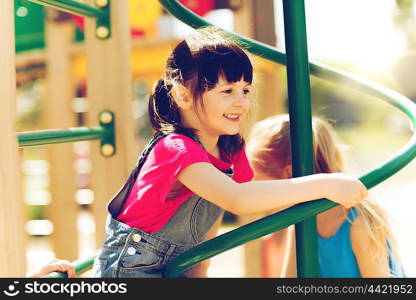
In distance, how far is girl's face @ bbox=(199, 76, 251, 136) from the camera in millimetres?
1247

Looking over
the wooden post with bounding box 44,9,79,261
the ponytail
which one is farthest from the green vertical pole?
the wooden post with bounding box 44,9,79,261

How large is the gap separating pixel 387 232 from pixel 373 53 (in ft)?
20.1

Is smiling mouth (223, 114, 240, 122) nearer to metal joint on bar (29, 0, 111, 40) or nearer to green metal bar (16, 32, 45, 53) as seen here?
metal joint on bar (29, 0, 111, 40)

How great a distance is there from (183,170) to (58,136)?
1.21ft

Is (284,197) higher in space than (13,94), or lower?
lower

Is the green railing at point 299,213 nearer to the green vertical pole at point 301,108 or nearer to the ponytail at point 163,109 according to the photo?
the green vertical pole at point 301,108

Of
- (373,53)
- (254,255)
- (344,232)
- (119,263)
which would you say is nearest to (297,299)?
Result: (119,263)

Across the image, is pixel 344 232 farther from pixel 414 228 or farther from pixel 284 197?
pixel 414 228

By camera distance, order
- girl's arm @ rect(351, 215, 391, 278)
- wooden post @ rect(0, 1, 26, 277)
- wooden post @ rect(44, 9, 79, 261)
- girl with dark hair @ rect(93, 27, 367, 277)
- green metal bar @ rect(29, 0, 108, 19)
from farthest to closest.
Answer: wooden post @ rect(44, 9, 79, 261) < girl's arm @ rect(351, 215, 391, 278) < green metal bar @ rect(29, 0, 108, 19) < girl with dark hair @ rect(93, 27, 367, 277) < wooden post @ rect(0, 1, 26, 277)

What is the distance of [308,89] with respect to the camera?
105cm

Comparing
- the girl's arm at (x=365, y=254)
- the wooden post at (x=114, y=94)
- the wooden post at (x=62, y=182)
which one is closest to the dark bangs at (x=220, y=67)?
the wooden post at (x=114, y=94)

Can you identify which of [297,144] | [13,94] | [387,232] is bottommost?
[387,232]

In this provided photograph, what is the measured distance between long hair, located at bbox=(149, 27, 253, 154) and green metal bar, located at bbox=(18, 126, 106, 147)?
0.69 feet

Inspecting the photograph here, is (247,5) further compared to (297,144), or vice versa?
(247,5)
